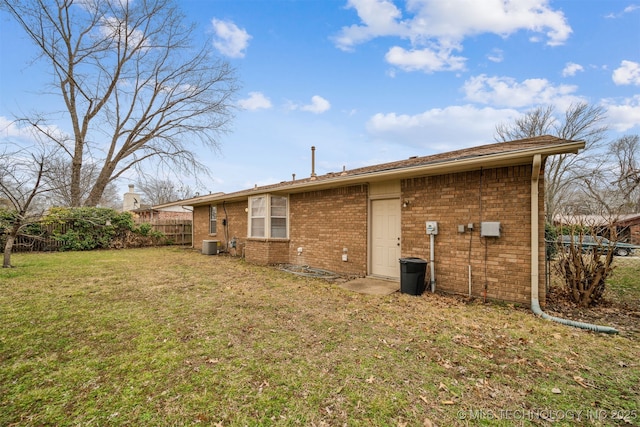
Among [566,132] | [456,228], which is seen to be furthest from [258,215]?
[566,132]

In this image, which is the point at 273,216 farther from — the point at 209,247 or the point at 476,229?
the point at 476,229

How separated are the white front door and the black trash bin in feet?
3.57

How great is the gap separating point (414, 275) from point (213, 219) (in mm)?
11232

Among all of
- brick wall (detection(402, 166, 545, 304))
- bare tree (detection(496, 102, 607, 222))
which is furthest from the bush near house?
bare tree (detection(496, 102, 607, 222))

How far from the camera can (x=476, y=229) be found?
5387mm

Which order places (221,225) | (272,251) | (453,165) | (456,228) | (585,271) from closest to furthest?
(585,271), (453,165), (456,228), (272,251), (221,225)

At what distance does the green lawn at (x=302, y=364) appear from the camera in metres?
2.20

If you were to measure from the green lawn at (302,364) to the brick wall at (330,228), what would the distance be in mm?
2494

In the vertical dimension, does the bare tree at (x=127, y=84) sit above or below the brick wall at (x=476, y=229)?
above

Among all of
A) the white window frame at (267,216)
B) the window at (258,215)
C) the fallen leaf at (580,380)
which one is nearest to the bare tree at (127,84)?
the window at (258,215)

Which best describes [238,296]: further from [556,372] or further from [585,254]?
[585,254]

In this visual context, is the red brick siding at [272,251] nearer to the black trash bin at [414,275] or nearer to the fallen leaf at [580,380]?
the black trash bin at [414,275]

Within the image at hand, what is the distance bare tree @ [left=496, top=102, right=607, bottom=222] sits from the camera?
18.0 meters

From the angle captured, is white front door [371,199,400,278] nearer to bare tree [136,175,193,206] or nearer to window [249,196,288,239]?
window [249,196,288,239]
